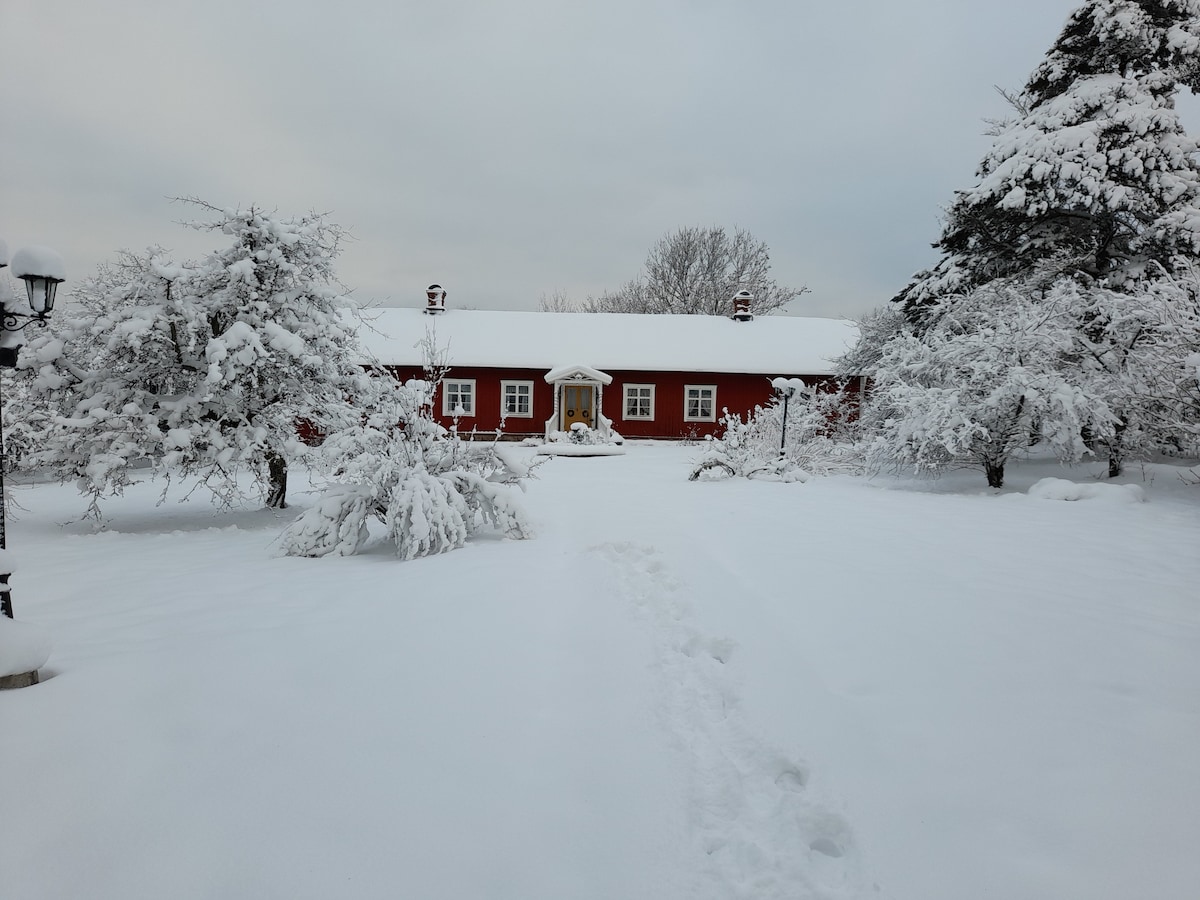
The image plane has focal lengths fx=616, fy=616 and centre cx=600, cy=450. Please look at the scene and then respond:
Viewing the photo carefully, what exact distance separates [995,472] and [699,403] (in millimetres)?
14117

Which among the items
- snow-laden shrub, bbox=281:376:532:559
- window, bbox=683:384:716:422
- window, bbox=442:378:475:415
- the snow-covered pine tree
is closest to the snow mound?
the snow-covered pine tree

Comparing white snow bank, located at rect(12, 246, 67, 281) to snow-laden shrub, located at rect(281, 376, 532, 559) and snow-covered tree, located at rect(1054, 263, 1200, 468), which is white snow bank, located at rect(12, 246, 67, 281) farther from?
snow-covered tree, located at rect(1054, 263, 1200, 468)

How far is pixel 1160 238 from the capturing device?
425 inches

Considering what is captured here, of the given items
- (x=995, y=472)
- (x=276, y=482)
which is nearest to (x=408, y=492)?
(x=276, y=482)

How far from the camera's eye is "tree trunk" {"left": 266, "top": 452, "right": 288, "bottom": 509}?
898cm

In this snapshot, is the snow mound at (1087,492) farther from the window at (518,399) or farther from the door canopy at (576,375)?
the window at (518,399)

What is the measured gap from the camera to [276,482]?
9.19m

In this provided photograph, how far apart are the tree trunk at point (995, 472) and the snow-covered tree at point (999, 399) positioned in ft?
0.05

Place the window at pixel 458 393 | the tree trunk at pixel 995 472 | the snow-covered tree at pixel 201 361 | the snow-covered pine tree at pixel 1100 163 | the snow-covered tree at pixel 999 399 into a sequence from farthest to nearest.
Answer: the window at pixel 458 393, the snow-covered pine tree at pixel 1100 163, the tree trunk at pixel 995 472, the snow-covered tree at pixel 999 399, the snow-covered tree at pixel 201 361

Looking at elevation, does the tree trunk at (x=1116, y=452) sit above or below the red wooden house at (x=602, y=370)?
below

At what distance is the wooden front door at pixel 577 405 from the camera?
23.1 m

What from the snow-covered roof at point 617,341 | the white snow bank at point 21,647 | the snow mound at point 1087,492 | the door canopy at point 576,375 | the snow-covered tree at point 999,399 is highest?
the snow-covered roof at point 617,341

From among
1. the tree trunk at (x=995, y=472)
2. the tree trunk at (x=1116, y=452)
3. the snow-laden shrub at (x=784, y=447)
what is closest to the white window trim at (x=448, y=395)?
the snow-laden shrub at (x=784, y=447)

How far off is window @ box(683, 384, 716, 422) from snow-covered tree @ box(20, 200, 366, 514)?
16741 millimetres
